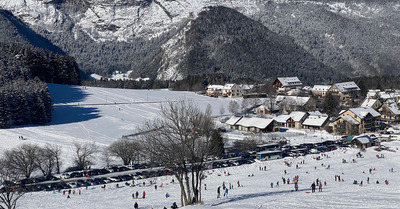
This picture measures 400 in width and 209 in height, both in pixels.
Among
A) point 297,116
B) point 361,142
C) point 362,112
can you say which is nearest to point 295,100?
point 297,116

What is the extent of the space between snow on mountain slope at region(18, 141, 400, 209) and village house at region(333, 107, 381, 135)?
1410 centimetres

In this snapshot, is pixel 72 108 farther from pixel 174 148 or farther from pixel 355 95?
pixel 355 95

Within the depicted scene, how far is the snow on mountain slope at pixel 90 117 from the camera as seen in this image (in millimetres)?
73250

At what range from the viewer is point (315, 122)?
87688mm

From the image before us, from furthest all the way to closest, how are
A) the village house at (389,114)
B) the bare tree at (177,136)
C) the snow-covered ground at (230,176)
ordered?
the village house at (389,114)
the snow-covered ground at (230,176)
the bare tree at (177,136)

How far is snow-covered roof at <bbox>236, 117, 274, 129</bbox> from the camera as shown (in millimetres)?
85500

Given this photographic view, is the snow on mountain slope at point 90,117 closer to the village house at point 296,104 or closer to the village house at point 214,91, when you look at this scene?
the village house at point 214,91

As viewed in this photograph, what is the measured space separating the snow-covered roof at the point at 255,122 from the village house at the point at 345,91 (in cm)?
5635

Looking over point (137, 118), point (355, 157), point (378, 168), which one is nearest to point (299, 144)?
point (355, 157)

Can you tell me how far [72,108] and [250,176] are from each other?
208ft

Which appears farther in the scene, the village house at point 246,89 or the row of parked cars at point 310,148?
the village house at point 246,89

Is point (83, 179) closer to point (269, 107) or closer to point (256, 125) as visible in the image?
point (256, 125)

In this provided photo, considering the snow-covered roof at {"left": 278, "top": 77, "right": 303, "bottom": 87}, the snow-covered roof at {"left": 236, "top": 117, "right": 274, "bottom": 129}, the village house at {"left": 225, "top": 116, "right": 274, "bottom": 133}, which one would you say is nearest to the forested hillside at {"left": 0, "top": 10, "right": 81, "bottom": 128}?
the village house at {"left": 225, "top": 116, "right": 274, "bottom": 133}

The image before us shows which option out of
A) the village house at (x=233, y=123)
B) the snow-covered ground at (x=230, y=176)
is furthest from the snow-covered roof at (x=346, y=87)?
the village house at (x=233, y=123)
